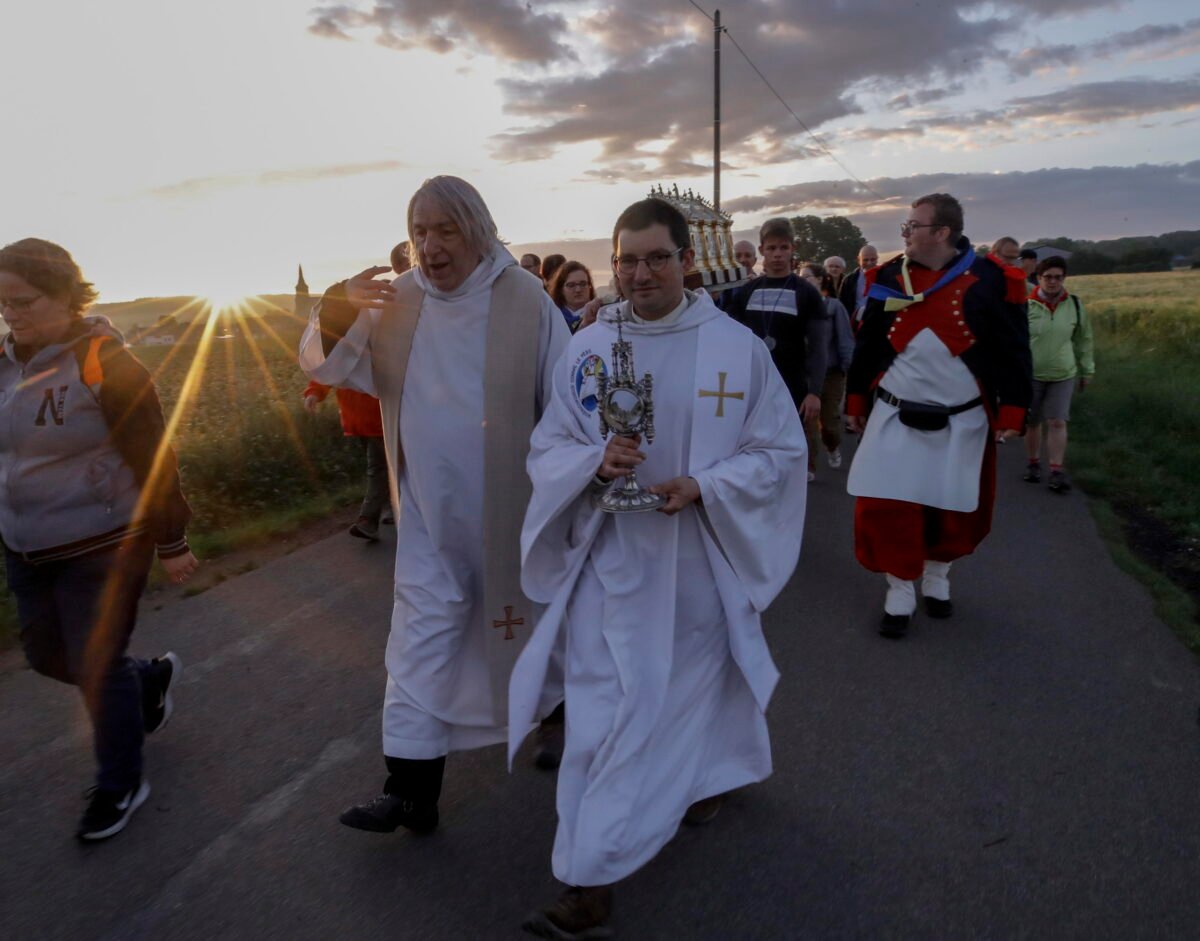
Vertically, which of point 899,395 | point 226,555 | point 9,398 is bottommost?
point 226,555

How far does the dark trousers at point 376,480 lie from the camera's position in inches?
275

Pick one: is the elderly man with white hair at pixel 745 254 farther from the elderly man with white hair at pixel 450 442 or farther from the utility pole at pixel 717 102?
the utility pole at pixel 717 102

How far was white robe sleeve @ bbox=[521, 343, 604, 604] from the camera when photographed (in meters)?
2.96

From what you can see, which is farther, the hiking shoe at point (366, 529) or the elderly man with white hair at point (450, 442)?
the hiking shoe at point (366, 529)

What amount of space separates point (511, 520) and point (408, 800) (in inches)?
40.6

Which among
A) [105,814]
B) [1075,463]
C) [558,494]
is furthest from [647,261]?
[1075,463]

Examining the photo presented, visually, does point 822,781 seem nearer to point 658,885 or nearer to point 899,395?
point 658,885

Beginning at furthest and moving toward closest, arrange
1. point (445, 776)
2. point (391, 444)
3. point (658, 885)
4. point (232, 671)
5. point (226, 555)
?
1. point (226, 555)
2. point (232, 671)
3. point (445, 776)
4. point (391, 444)
5. point (658, 885)

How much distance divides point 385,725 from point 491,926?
787mm

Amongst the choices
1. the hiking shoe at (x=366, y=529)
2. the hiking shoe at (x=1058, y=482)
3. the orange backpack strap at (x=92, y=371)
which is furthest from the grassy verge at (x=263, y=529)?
the hiking shoe at (x=1058, y=482)

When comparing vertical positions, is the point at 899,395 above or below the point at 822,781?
above

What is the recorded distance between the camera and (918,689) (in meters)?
4.47

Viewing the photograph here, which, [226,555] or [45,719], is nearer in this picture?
[45,719]

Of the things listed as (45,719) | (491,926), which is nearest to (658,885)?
(491,926)
